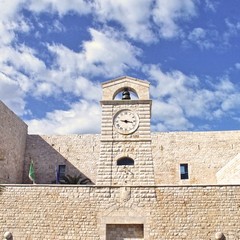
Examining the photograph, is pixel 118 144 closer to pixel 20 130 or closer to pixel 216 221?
pixel 216 221

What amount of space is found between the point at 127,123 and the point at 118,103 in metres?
0.89

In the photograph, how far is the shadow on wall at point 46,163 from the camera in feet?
68.6

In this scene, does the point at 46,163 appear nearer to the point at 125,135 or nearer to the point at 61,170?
the point at 61,170

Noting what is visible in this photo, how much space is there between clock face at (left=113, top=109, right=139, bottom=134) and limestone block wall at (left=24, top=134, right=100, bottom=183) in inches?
327

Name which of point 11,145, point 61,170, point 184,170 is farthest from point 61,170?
point 184,170

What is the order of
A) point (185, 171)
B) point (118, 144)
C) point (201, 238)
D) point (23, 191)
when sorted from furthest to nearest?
point (185, 171), point (118, 144), point (23, 191), point (201, 238)

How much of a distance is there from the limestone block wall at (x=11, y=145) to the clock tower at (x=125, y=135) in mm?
7332

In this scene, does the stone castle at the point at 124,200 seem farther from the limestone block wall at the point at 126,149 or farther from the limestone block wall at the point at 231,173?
the limestone block wall at the point at 231,173

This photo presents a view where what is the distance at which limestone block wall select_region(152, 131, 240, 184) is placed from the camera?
2011 cm

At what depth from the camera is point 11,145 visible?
19078 millimetres

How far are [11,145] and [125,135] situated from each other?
878cm

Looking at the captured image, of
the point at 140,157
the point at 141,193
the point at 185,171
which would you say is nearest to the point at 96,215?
the point at 141,193

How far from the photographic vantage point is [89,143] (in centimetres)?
2144

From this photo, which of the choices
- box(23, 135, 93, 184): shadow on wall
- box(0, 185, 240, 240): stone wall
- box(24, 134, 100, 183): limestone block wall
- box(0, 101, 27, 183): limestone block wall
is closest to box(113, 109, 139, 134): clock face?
box(0, 185, 240, 240): stone wall
